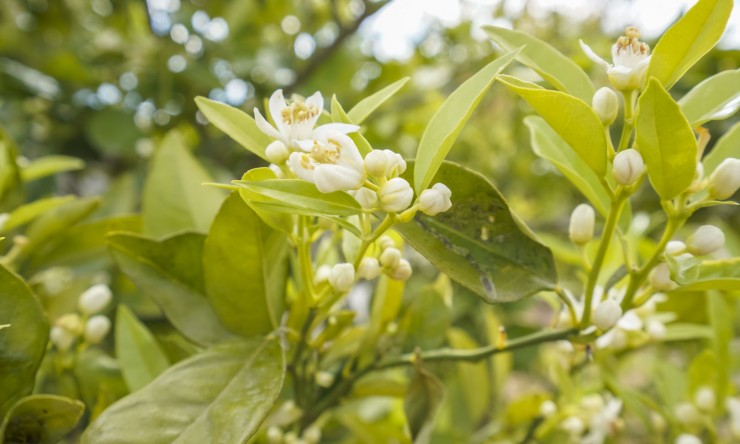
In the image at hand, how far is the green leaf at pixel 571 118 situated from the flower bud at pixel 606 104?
0.09 ft

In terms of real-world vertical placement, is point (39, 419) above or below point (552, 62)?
below

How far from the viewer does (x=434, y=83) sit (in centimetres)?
202

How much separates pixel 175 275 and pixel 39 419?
192 millimetres

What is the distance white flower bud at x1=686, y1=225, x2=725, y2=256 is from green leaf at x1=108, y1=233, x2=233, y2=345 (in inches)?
17.8

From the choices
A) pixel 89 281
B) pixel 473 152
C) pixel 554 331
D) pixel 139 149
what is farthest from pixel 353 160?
pixel 473 152

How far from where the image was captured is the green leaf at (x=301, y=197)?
1.60ft

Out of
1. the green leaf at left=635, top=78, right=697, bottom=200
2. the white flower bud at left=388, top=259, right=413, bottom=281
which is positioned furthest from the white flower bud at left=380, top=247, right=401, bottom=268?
the green leaf at left=635, top=78, right=697, bottom=200

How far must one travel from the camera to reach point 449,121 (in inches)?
20.7

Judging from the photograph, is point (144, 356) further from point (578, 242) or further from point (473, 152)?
point (473, 152)

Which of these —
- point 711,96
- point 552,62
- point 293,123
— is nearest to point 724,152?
point 711,96

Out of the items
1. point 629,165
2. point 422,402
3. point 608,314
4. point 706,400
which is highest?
point 629,165

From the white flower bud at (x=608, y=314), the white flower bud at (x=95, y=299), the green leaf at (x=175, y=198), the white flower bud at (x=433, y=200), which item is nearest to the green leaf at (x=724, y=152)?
the white flower bud at (x=608, y=314)

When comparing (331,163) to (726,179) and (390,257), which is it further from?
(726,179)

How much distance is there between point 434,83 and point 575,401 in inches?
50.8
